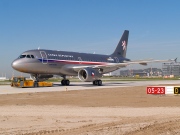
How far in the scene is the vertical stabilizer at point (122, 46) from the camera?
5361 cm

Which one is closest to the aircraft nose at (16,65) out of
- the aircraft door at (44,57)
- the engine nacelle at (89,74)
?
the aircraft door at (44,57)

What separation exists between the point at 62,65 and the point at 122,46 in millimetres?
16847

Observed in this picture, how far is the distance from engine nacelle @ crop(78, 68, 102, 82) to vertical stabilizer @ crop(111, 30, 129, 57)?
40.3 ft

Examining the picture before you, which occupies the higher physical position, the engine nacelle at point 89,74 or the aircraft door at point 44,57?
the aircraft door at point 44,57

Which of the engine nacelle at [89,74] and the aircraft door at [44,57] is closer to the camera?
the aircraft door at [44,57]

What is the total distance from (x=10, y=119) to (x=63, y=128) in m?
3.17

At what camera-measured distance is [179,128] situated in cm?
1018

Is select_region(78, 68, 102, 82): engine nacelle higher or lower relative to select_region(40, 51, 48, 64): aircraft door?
lower

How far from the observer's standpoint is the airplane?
37.8m
